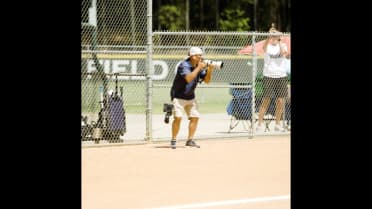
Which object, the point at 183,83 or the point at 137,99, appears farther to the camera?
the point at 137,99

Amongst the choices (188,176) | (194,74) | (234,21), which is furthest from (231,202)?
(234,21)

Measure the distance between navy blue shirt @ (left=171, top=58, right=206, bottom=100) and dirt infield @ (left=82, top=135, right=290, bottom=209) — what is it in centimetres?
87

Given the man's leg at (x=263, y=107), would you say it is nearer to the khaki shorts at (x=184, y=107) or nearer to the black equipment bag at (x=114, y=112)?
the khaki shorts at (x=184, y=107)

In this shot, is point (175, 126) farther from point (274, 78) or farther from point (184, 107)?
point (274, 78)

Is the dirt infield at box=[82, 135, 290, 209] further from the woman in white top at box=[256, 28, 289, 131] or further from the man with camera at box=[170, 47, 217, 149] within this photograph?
the woman in white top at box=[256, 28, 289, 131]

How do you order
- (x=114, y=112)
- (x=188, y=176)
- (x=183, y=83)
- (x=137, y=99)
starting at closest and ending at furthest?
(x=188, y=176), (x=183, y=83), (x=114, y=112), (x=137, y=99)

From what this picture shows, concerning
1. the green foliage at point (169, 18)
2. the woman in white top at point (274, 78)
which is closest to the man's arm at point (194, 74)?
the woman in white top at point (274, 78)

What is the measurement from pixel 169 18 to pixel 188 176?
134 ft

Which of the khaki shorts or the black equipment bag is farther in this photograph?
the black equipment bag

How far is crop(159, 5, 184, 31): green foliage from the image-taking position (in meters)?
49.9

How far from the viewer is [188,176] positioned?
9805mm

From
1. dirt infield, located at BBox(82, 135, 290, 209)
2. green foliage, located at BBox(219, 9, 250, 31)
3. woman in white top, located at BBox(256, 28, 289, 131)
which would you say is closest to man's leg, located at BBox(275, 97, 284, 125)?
woman in white top, located at BBox(256, 28, 289, 131)
